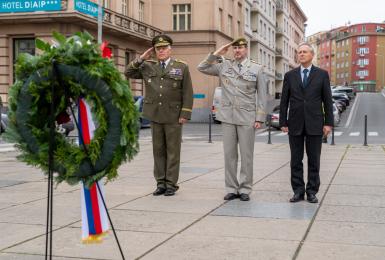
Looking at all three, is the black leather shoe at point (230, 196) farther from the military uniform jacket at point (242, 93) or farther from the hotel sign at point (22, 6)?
the hotel sign at point (22, 6)

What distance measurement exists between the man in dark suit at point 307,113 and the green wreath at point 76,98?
3.64m

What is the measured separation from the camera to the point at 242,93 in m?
7.52

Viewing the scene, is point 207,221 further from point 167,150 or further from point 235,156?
point 167,150

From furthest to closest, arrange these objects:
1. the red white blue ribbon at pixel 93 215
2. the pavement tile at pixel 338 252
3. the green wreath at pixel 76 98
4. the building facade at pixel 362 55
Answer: the building facade at pixel 362 55, the pavement tile at pixel 338 252, the red white blue ribbon at pixel 93 215, the green wreath at pixel 76 98

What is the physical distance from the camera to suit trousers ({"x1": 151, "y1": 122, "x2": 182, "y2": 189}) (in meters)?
7.78

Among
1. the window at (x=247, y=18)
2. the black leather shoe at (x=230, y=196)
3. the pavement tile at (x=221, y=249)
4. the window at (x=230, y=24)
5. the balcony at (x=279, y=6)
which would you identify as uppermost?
the balcony at (x=279, y=6)

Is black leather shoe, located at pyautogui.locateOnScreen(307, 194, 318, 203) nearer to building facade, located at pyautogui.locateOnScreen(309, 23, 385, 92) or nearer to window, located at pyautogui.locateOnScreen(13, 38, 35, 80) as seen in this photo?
window, located at pyautogui.locateOnScreen(13, 38, 35, 80)

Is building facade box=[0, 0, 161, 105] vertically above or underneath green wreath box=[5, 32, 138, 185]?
above

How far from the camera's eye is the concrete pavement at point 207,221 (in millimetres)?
4785

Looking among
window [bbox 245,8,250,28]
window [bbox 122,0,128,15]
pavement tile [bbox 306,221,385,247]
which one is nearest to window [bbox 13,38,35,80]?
window [bbox 122,0,128,15]

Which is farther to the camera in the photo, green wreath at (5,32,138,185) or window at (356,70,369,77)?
window at (356,70,369,77)

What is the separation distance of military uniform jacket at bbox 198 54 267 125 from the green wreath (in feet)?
11.7

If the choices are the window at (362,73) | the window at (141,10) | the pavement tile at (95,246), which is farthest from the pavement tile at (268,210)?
the window at (362,73)

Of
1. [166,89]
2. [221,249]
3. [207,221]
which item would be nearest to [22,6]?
[166,89]
